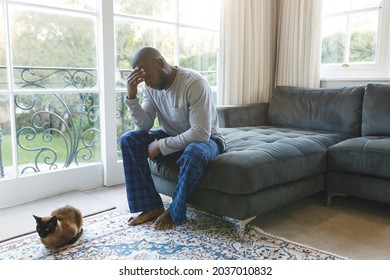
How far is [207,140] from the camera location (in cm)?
192

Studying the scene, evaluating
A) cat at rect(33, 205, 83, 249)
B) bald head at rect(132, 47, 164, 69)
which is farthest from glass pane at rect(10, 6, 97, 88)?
cat at rect(33, 205, 83, 249)

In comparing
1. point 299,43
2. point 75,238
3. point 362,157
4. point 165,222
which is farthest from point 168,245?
point 299,43

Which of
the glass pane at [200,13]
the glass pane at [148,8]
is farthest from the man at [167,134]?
the glass pane at [200,13]

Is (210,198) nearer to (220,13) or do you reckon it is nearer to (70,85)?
(70,85)

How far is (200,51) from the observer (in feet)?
10.9

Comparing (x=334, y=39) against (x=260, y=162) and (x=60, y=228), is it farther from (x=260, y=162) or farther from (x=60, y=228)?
(x=60, y=228)

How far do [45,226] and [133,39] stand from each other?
5.59 feet

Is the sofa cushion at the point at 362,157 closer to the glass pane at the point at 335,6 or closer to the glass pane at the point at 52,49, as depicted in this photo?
the glass pane at the point at 335,6

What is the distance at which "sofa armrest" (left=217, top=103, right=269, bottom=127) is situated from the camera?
2.95 meters

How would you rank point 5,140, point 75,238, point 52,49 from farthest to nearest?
1. point 52,49
2. point 5,140
3. point 75,238

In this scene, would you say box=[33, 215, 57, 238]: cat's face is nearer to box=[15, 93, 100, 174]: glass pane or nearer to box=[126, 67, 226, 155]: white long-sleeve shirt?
box=[126, 67, 226, 155]: white long-sleeve shirt

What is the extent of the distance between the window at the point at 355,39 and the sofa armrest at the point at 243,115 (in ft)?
2.32

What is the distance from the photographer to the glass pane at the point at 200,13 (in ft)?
10.3
